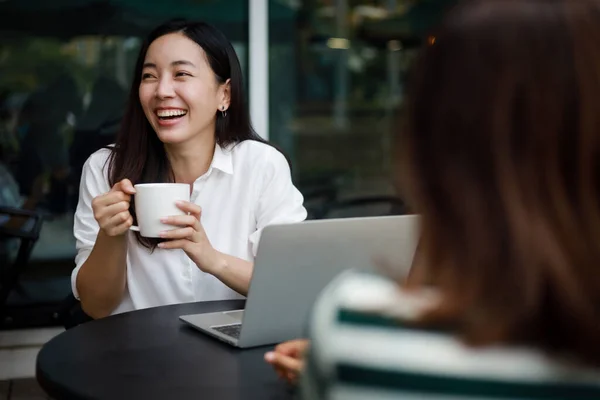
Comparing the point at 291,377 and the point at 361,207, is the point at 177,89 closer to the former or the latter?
the point at 291,377

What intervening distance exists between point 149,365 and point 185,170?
2.98 feet

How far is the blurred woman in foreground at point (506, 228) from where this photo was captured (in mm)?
741

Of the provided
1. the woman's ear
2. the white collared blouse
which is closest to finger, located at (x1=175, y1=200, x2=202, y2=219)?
the white collared blouse

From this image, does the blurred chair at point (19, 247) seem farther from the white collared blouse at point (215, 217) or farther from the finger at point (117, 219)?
the finger at point (117, 219)

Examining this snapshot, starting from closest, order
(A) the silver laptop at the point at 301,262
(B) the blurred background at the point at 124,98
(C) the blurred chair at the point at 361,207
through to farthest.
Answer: (A) the silver laptop at the point at 301,262, (B) the blurred background at the point at 124,98, (C) the blurred chair at the point at 361,207

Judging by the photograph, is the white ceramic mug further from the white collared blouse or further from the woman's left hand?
the white collared blouse

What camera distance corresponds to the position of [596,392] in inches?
29.5

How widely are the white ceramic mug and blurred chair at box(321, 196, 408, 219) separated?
238 centimetres

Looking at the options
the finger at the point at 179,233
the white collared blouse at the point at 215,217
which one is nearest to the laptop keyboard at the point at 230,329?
the finger at the point at 179,233

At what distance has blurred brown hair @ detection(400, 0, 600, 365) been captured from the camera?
75cm

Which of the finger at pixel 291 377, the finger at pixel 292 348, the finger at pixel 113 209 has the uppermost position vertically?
the finger at pixel 113 209

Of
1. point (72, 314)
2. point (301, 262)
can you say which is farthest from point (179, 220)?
point (72, 314)

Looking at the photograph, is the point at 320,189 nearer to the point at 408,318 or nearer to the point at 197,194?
the point at 197,194

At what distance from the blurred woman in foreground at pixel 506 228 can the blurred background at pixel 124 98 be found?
2974 mm
